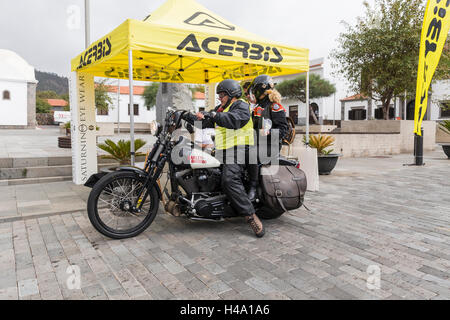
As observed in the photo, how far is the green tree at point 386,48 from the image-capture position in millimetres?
14312

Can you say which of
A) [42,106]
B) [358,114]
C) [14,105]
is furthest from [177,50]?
[42,106]

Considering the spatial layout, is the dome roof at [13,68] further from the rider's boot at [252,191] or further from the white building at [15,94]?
the rider's boot at [252,191]

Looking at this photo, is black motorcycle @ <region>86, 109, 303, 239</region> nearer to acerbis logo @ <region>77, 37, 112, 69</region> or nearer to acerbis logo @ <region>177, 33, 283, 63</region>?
acerbis logo @ <region>177, 33, 283, 63</region>

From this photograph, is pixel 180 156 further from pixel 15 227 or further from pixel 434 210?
pixel 434 210

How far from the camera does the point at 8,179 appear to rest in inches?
258

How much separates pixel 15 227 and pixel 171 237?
1.89 meters

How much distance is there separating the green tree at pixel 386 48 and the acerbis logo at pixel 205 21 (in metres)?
11.1

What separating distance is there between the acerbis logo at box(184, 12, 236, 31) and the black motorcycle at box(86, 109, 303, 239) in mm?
2610

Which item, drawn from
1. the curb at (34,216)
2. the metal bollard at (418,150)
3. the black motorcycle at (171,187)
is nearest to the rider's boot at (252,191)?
the black motorcycle at (171,187)

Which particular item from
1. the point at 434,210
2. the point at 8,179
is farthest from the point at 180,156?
the point at 8,179

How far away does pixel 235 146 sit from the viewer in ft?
12.3

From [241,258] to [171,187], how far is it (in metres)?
1.22

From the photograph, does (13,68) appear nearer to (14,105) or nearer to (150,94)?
(14,105)
